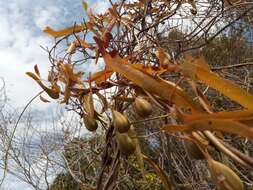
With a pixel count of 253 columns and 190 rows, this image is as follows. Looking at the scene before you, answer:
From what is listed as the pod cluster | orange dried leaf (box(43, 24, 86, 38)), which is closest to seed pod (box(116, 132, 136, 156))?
the pod cluster

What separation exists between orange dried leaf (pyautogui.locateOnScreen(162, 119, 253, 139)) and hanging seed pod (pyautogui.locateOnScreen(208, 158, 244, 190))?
2cm

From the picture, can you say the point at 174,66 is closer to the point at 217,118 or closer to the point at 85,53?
the point at 217,118

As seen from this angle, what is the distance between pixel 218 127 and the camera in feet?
0.65


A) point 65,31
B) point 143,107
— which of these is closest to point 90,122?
point 143,107

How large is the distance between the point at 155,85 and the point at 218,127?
0.19ft

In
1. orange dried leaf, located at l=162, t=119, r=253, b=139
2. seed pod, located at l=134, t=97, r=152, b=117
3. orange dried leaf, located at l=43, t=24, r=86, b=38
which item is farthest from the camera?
orange dried leaf, located at l=43, t=24, r=86, b=38

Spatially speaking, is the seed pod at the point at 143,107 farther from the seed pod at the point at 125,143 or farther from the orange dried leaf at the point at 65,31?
the orange dried leaf at the point at 65,31

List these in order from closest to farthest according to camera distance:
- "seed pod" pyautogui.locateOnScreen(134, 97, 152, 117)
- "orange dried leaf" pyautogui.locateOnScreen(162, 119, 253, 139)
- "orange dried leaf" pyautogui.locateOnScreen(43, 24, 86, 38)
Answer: "orange dried leaf" pyautogui.locateOnScreen(162, 119, 253, 139), "seed pod" pyautogui.locateOnScreen(134, 97, 152, 117), "orange dried leaf" pyautogui.locateOnScreen(43, 24, 86, 38)

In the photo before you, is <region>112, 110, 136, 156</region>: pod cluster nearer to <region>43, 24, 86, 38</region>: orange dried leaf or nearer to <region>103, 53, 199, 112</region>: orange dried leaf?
<region>103, 53, 199, 112</region>: orange dried leaf

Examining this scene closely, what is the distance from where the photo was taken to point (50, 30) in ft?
1.53

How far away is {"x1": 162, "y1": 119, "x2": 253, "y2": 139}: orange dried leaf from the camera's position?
0.19 m

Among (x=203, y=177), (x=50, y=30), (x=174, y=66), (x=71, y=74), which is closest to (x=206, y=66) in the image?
(x=174, y=66)

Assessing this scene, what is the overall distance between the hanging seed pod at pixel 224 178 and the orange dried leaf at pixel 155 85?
34 millimetres

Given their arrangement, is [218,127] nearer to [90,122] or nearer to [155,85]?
[155,85]
